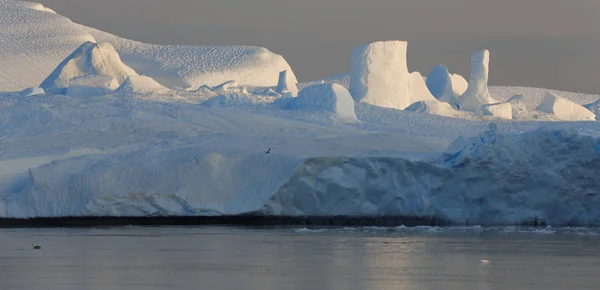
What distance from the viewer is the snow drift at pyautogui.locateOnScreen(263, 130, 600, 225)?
80.9 ft

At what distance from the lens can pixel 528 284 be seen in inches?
571

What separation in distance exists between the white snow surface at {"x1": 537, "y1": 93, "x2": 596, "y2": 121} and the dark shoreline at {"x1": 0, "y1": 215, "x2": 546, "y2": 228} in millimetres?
22510

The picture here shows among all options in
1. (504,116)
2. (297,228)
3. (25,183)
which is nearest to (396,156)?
(297,228)

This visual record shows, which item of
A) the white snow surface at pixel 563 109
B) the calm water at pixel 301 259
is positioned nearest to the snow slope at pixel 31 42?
the white snow surface at pixel 563 109

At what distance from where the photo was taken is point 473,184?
976 inches

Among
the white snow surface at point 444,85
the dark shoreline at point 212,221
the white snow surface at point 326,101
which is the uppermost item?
the white snow surface at point 444,85

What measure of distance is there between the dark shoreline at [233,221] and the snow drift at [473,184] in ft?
0.89

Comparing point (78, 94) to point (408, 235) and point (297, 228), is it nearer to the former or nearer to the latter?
point (297, 228)

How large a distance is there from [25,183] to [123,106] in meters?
7.76

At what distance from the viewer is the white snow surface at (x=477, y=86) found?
44.6 m

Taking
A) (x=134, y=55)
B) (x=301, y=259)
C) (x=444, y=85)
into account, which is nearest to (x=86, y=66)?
(x=444, y=85)

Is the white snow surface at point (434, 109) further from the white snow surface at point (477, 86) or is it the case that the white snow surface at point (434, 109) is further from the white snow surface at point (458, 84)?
the white snow surface at point (458, 84)

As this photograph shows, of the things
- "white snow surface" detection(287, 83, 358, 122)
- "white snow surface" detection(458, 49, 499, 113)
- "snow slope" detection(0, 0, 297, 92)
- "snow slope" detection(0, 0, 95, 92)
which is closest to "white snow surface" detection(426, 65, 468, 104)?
"white snow surface" detection(458, 49, 499, 113)

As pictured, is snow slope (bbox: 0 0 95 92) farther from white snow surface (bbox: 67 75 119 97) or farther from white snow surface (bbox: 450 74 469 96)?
white snow surface (bbox: 450 74 469 96)
